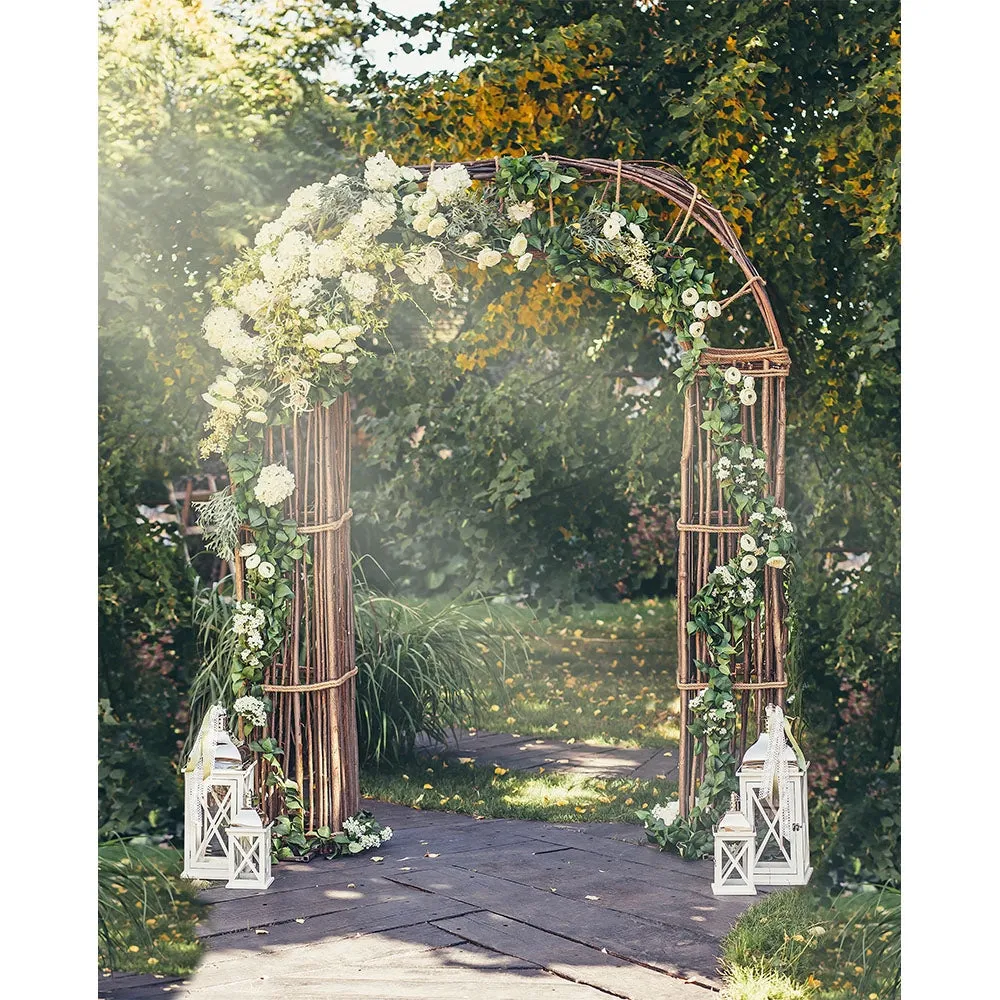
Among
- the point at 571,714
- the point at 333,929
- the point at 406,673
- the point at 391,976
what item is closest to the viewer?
the point at 391,976

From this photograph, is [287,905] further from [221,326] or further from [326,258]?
[326,258]

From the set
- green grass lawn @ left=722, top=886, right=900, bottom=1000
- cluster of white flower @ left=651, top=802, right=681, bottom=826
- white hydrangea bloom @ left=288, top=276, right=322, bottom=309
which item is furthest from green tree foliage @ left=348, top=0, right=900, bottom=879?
white hydrangea bloom @ left=288, top=276, right=322, bottom=309

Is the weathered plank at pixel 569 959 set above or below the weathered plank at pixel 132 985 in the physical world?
above

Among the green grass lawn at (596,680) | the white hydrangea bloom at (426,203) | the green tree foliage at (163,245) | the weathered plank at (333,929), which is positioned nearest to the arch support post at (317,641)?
the weathered plank at (333,929)

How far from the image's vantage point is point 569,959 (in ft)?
9.41

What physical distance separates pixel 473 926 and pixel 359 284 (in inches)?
67.4

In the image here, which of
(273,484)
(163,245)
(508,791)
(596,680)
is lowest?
(508,791)

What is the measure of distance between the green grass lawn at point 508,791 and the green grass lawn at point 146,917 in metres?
1.09

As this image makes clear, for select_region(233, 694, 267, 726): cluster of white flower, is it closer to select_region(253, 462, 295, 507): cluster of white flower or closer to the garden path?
select_region(253, 462, 295, 507): cluster of white flower

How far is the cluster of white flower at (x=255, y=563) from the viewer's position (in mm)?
3375

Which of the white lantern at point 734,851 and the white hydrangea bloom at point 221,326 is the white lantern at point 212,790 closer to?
the white hydrangea bloom at point 221,326

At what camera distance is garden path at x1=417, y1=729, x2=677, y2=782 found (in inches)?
183

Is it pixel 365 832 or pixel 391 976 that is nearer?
pixel 391 976

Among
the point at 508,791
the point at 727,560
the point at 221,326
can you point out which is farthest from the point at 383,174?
the point at 508,791
